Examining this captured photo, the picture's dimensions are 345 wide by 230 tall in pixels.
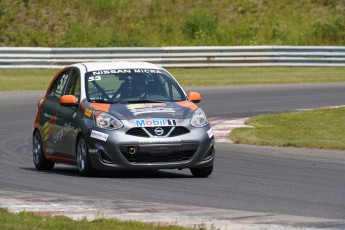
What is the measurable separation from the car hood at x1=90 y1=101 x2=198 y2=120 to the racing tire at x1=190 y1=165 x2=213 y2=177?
2.22ft

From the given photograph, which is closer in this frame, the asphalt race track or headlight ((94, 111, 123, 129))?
the asphalt race track

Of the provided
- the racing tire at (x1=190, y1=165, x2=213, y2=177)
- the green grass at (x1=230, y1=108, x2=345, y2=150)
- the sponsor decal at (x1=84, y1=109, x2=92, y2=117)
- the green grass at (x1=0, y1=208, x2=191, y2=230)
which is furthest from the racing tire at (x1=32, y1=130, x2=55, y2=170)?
the green grass at (x1=0, y1=208, x2=191, y2=230)

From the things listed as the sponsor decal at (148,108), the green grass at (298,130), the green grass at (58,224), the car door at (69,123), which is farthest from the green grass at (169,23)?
the green grass at (58,224)

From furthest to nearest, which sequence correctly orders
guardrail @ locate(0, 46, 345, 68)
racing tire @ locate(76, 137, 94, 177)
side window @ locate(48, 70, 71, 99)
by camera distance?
guardrail @ locate(0, 46, 345, 68), side window @ locate(48, 70, 71, 99), racing tire @ locate(76, 137, 94, 177)

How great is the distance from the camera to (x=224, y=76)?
1350 inches

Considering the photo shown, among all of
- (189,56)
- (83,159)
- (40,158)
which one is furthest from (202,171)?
(189,56)

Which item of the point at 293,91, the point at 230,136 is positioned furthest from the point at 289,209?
the point at 293,91

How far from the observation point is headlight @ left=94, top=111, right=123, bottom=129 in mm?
12797

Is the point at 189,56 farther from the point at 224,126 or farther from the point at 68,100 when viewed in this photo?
the point at 68,100

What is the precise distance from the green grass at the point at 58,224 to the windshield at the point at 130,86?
452 cm

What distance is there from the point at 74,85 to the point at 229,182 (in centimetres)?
272

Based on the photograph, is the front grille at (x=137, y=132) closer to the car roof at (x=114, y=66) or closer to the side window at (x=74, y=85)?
the side window at (x=74, y=85)

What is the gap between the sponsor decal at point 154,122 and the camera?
1273 cm

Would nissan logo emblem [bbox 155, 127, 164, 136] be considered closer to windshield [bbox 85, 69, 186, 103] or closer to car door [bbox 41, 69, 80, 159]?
windshield [bbox 85, 69, 186, 103]
